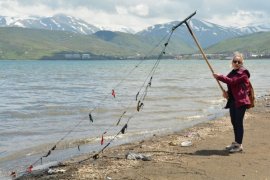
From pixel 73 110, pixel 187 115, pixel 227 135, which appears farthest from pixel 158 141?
pixel 73 110

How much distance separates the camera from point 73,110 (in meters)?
29.0

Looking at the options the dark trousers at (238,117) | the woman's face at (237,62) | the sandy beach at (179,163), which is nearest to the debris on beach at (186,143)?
the sandy beach at (179,163)

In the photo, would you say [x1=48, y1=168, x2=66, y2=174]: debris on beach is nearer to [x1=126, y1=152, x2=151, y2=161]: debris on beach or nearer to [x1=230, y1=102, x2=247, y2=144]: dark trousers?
[x1=126, y1=152, x2=151, y2=161]: debris on beach

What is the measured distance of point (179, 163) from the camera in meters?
11.0

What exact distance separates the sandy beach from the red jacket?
57.3 inches

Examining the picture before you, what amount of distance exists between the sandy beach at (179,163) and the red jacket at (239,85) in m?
1.45

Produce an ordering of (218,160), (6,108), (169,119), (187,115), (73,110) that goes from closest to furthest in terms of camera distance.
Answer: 1. (218,160)
2. (169,119)
3. (187,115)
4. (73,110)
5. (6,108)

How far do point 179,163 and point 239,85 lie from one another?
99.7 inches

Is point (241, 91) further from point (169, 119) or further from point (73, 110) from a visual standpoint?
point (73, 110)

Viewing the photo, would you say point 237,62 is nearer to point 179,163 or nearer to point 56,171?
point 179,163

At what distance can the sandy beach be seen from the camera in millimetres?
10031

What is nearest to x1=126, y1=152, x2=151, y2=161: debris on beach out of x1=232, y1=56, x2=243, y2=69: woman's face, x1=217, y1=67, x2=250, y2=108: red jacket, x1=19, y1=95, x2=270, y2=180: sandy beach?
x1=19, y1=95, x2=270, y2=180: sandy beach

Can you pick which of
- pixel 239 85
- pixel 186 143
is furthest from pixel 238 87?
pixel 186 143

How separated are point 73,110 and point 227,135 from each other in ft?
50.6
